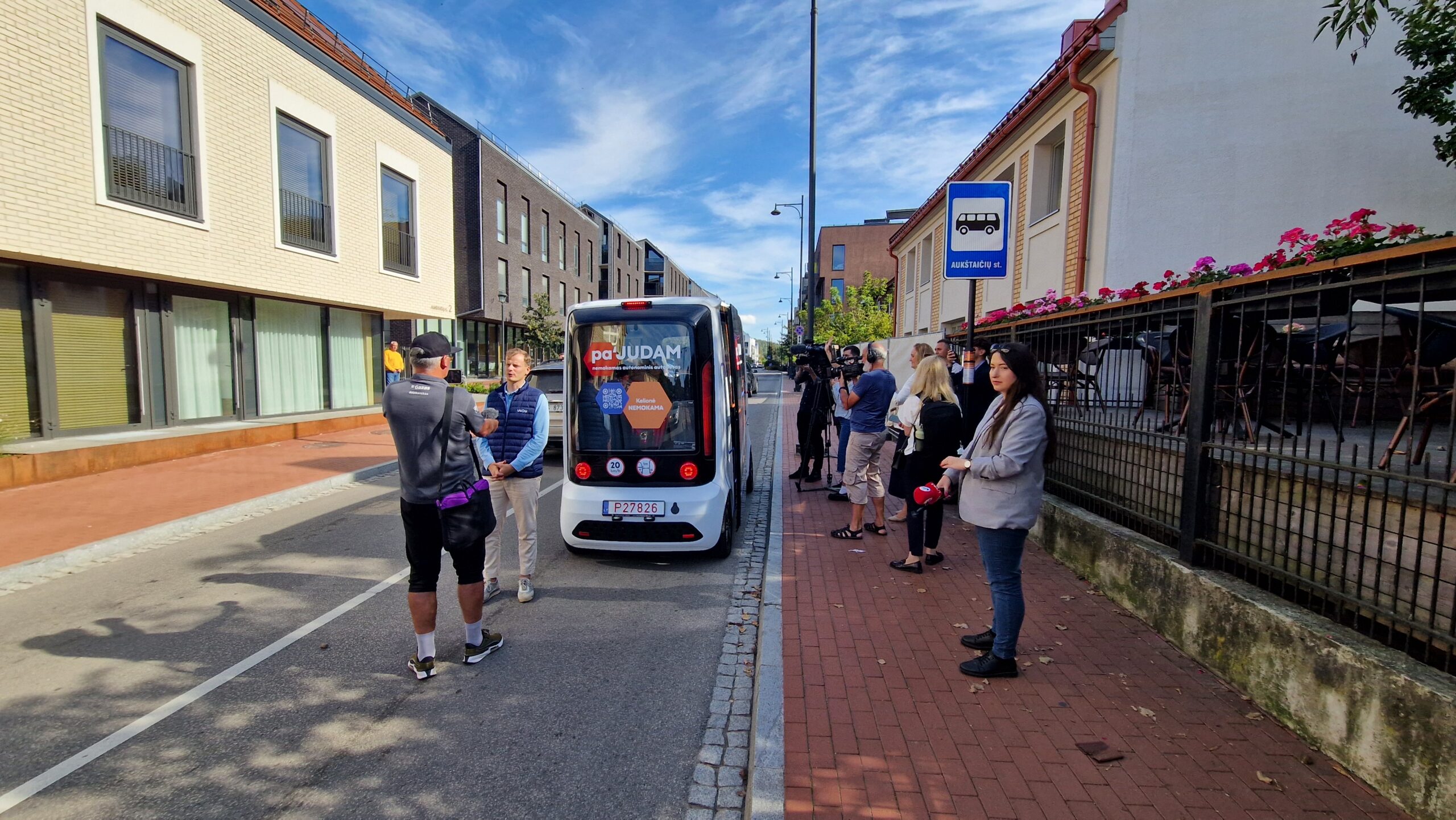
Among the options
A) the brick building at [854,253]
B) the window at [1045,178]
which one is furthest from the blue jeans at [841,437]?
the brick building at [854,253]

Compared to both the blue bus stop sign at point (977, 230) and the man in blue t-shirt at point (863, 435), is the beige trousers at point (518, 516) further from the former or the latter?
the blue bus stop sign at point (977, 230)

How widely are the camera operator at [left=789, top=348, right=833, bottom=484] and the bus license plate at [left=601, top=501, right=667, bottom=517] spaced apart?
340 centimetres

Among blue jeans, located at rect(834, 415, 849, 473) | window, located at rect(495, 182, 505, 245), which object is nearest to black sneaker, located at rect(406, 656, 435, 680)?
blue jeans, located at rect(834, 415, 849, 473)

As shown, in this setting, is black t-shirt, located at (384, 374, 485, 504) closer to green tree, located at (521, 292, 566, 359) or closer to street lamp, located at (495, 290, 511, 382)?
street lamp, located at (495, 290, 511, 382)

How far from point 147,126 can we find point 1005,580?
14025 mm

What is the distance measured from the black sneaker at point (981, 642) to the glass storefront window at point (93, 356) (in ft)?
43.2

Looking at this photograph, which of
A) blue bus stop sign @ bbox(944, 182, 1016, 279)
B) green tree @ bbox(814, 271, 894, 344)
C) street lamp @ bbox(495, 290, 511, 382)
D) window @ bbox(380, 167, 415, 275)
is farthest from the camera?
green tree @ bbox(814, 271, 894, 344)

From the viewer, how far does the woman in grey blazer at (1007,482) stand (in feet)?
11.3

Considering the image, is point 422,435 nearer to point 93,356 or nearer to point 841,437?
A: point 841,437

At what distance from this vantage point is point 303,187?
14.3 meters

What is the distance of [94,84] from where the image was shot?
9.66m

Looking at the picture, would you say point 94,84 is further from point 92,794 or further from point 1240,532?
point 1240,532

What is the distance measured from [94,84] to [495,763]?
1226 cm

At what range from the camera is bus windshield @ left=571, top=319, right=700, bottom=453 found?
5.91 m
